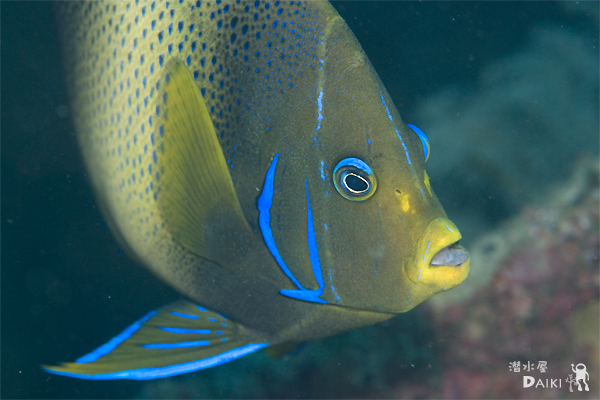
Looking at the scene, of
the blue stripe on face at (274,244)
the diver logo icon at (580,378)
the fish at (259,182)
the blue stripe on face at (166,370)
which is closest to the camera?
the fish at (259,182)

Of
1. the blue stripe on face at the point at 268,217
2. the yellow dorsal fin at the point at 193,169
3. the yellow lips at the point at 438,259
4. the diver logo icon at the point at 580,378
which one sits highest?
the yellow dorsal fin at the point at 193,169

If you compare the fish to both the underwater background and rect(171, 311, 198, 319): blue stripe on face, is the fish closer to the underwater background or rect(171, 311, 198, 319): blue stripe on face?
rect(171, 311, 198, 319): blue stripe on face

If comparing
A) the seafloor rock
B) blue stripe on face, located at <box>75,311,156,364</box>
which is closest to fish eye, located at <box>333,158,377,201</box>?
blue stripe on face, located at <box>75,311,156,364</box>

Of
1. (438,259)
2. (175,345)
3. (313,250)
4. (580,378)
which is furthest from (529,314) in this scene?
(175,345)

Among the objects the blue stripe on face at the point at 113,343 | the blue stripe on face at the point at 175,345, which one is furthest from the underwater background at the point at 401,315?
the blue stripe on face at the point at 175,345

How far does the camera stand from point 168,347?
1661 mm

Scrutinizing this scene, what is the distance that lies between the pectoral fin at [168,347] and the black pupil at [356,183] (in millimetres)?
840

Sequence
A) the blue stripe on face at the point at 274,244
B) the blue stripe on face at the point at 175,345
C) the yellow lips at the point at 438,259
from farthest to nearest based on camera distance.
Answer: the blue stripe on face at the point at 175,345, the blue stripe on face at the point at 274,244, the yellow lips at the point at 438,259

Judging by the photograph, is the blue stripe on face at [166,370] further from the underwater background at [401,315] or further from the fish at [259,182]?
the underwater background at [401,315]

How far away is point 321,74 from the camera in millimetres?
1390

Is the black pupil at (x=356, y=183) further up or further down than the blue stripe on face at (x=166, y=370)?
further up

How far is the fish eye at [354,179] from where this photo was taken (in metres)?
1.28

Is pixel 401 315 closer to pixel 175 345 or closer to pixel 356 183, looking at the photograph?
pixel 175 345

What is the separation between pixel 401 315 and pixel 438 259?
2419 mm
